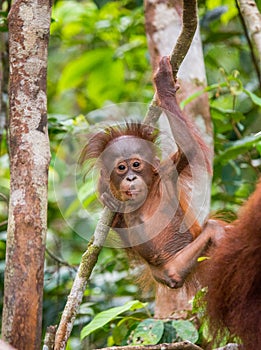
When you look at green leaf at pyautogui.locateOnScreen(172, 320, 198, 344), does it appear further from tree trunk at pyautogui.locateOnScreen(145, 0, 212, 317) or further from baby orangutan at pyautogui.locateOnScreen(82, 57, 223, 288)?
tree trunk at pyautogui.locateOnScreen(145, 0, 212, 317)

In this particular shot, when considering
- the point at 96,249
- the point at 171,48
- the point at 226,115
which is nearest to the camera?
the point at 96,249

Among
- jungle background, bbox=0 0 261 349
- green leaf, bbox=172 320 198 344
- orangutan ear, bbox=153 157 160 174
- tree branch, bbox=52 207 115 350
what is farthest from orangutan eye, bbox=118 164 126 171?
green leaf, bbox=172 320 198 344

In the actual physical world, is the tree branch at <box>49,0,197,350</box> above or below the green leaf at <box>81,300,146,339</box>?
above

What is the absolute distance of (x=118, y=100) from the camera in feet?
18.3

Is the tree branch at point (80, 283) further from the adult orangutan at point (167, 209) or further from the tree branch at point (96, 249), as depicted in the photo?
the adult orangutan at point (167, 209)

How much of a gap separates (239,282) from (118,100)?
3.19 meters

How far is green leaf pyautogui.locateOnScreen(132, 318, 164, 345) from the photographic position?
2.93 metres

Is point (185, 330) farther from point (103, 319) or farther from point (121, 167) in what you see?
point (121, 167)

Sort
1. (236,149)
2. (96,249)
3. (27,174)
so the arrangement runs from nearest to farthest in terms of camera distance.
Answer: (27,174) → (96,249) → (236,149)

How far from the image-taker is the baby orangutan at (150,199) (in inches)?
120

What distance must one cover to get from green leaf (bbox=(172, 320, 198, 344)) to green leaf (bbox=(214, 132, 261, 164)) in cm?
92

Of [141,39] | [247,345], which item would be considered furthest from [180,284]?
[141,39]

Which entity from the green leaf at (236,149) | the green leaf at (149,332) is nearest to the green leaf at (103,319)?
the green leaf at (149,332)

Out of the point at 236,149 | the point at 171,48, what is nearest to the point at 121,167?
the point at 236,149
